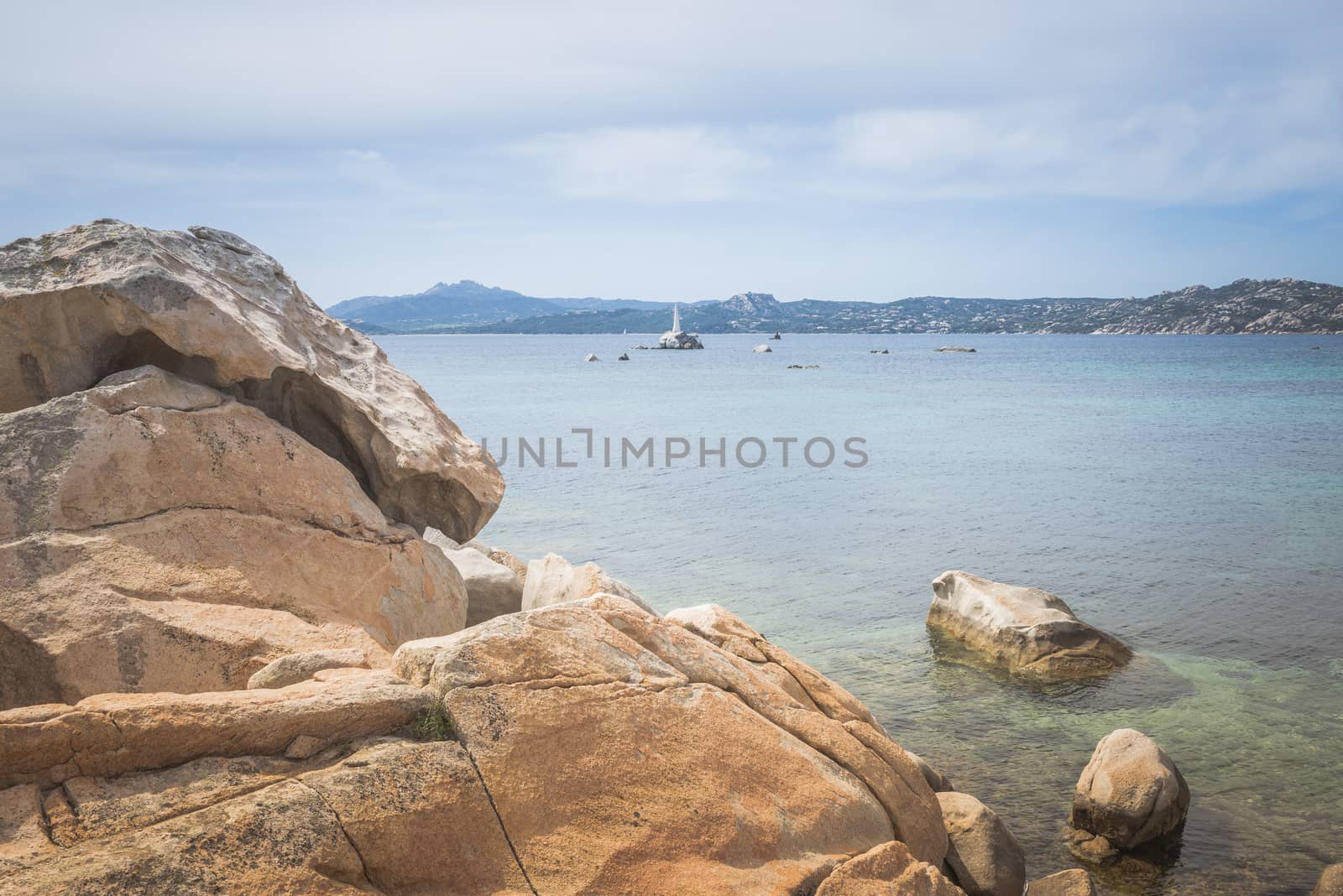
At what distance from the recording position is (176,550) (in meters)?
7.87

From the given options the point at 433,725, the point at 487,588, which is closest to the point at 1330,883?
the point at 433,725

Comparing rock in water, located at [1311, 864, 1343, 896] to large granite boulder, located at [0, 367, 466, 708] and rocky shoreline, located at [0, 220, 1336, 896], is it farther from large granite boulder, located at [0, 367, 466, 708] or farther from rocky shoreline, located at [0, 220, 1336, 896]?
large granite boulder, located at [0, 367, 466, 708]

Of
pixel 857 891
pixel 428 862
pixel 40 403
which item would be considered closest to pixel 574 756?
pixel 428 862

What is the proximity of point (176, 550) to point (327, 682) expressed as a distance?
3.11 meters

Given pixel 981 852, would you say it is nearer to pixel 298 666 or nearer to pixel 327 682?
pixel 327 682

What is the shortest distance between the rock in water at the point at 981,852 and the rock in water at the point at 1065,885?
19 cm

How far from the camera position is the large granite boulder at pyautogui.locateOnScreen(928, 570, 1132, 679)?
14188 mm

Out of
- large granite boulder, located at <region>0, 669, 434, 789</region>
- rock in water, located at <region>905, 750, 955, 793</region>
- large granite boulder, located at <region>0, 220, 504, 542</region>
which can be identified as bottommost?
rock in water, located at <region>905, 750, 955, 793</region>

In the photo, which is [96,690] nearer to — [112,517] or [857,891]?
[112,517]

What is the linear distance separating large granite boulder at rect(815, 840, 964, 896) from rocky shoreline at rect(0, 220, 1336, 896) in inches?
1.1

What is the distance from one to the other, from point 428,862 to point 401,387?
707 cm

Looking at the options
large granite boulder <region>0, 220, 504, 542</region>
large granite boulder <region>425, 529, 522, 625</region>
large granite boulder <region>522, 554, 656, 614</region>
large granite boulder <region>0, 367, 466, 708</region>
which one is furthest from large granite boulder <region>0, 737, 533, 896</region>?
large granite boulder <region>425, 529, 522, 625</region>

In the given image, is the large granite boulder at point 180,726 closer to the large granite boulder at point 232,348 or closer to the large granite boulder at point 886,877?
the large granite boulder at point 886,877

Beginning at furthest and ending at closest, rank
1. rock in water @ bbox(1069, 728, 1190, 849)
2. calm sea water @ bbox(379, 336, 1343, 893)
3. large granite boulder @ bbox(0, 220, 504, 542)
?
calm sea water @ bbox(379, 336, 1343, 893)
rock in water @ bbox(1069, 728, 1190, 849)
large granite boulder @ bbox(0, 220, 504, 542)
